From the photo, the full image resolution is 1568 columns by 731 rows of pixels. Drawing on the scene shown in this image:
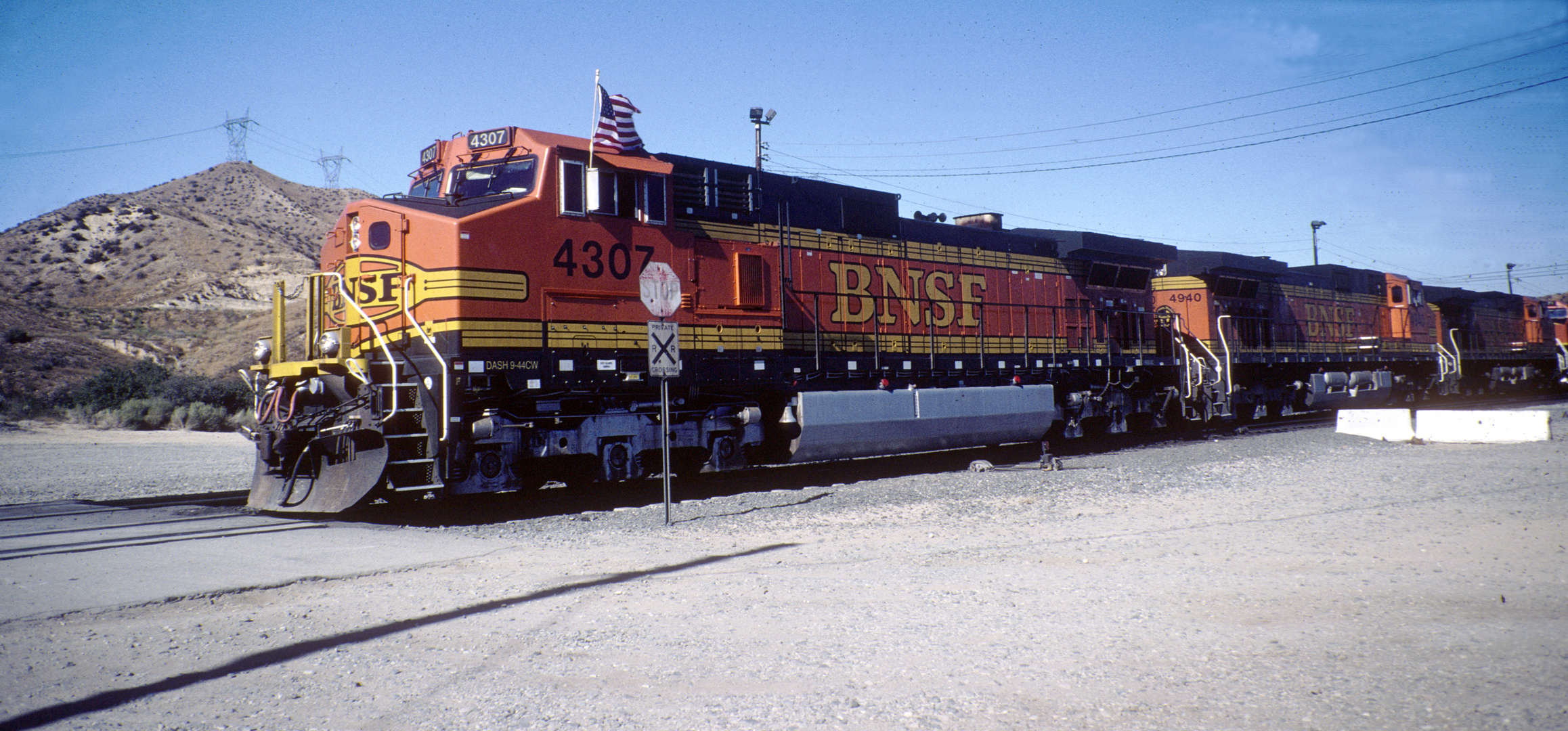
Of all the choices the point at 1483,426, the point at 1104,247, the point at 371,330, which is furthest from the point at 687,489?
the point at 1483,426

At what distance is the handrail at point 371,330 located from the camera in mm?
8211

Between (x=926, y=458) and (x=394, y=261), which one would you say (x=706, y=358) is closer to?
(x=394, y=261)

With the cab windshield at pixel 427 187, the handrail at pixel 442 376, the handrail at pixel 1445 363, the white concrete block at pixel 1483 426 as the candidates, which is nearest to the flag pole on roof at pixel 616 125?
the cab windshield at pixel 427 187

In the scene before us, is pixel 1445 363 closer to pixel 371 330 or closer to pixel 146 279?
pixel 371 330

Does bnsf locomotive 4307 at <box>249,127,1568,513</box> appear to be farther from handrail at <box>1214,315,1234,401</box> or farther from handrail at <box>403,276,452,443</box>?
handrail at <box>1214,315,1234,401</box>

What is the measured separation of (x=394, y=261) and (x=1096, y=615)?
726 centimetres

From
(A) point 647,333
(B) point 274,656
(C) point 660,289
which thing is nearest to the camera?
(B) point 274,656

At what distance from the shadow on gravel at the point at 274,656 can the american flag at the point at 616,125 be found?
4.96m

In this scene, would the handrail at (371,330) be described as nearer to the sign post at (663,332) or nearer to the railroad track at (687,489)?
the railroad track at (687,489)

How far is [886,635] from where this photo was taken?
4332 millimetres

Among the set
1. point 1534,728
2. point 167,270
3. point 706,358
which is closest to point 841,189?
point 706,358

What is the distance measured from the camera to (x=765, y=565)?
20.4ft

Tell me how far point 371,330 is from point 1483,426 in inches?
648

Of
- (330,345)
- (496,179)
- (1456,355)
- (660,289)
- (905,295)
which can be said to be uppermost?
(496,179)
